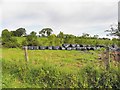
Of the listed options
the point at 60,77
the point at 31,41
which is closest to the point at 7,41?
the point at 31,41

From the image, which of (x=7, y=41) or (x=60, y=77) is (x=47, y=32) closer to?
(x=7, y=41)

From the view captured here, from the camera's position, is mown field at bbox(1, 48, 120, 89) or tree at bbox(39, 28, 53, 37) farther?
tree at bbox(39, 28, 53, 37)

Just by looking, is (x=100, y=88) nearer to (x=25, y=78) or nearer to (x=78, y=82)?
(x=78, y=82)

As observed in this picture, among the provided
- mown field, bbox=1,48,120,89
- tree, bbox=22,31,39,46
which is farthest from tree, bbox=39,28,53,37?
mown field, bbox=1,48,120,89

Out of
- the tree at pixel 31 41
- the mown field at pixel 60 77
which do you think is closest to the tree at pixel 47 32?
the tree at pixel 31 41

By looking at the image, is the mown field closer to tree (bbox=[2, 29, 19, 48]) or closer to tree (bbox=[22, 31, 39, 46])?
tree (bbox=[2, 29, 19, 48])

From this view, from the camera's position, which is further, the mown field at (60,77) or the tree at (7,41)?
the tree at (7,41)

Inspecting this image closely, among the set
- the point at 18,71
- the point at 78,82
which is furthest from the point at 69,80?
the point at 18,71

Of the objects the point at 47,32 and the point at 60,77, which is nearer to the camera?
the point at 60,77

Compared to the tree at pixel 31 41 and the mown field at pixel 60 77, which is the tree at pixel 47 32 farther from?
the mown field at pixel 60 77

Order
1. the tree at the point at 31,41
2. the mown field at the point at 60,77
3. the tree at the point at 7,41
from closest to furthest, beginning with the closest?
the mown field at the point at 60,77
the tree at the point at 7,41
the tree at the point at 31,41

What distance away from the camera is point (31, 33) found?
1101 inches

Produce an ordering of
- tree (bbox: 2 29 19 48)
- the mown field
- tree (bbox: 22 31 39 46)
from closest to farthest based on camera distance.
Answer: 1. the mown field
2. tree (bbox: 2 29 19 48)
3. tree (bbox: 22 31 39 46)

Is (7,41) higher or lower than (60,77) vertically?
higher
